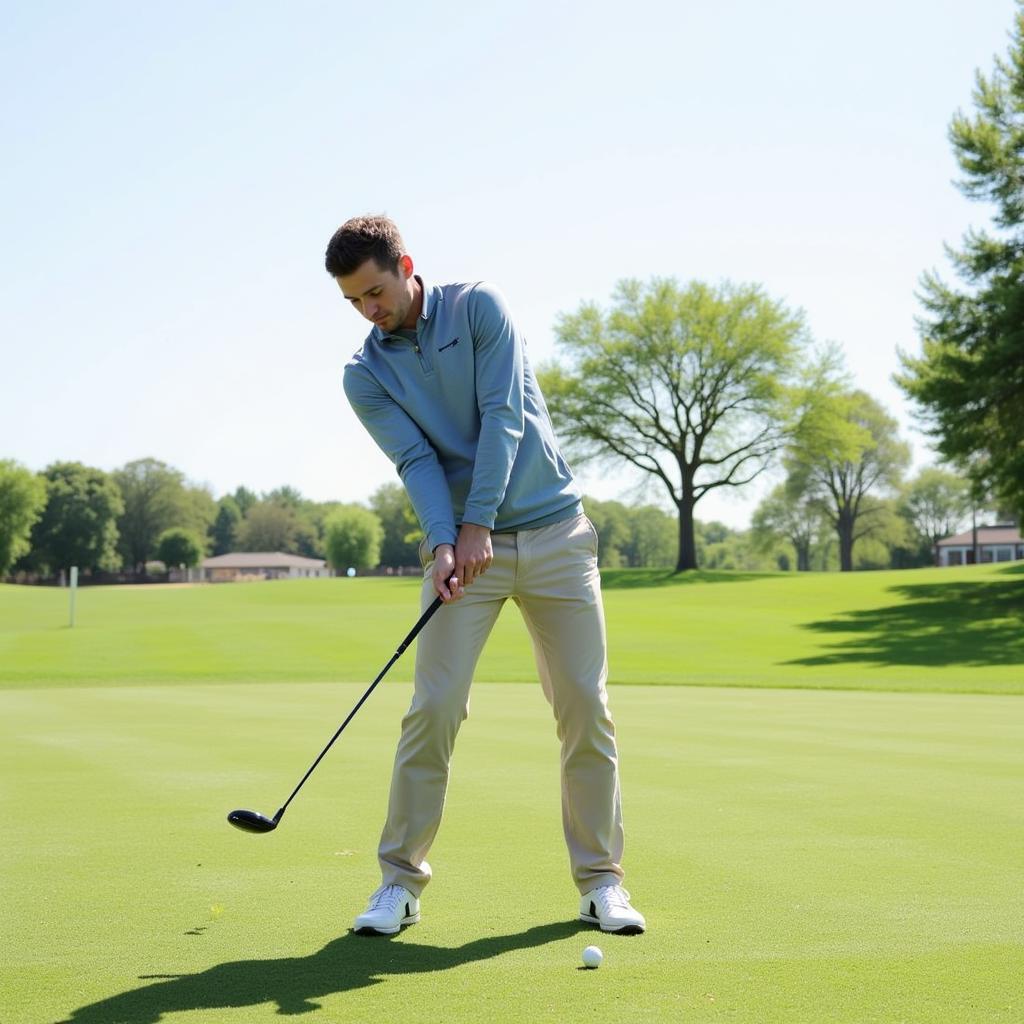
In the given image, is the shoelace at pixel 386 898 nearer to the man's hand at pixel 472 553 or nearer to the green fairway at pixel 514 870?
the green fairway at pixel 514 870

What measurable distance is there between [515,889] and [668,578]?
45.6 m

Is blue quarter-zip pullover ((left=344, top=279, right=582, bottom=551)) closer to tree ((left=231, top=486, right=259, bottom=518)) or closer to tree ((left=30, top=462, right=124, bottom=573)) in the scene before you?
tree ((left=30, top=462, right=124, bottom=573))

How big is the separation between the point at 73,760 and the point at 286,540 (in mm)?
152168

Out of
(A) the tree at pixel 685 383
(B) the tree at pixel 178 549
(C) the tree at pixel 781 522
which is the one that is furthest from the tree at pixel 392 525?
(A) the tree at pixel 685 383

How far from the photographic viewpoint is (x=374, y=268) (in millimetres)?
3984

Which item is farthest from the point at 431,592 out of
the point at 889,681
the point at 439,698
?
the point at 889,681

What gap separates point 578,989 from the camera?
120 inches

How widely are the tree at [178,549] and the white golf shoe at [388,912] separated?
375ft

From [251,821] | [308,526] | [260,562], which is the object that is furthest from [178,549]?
[251,821]

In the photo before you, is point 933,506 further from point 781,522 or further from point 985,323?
point 985,323

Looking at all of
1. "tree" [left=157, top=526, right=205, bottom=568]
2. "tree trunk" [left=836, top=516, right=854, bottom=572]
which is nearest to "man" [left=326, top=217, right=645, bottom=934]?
"tree trunk" [left=836, top=516, right=854, bottom=572]

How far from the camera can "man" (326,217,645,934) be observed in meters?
3.99

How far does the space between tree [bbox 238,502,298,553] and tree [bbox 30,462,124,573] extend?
51.9 m

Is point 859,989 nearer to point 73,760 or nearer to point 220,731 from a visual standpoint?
point 73,760
